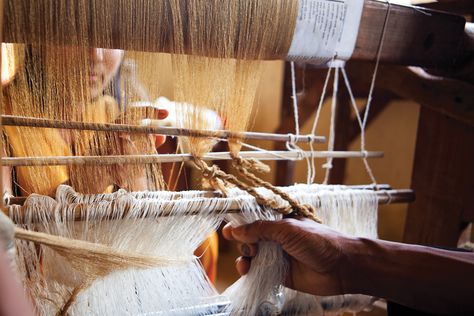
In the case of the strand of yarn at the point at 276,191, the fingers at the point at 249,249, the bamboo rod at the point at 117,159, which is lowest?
the fingers at the point at 249,249

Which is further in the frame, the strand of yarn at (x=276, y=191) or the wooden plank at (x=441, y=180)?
the wooden plank at (x=441, y=180)

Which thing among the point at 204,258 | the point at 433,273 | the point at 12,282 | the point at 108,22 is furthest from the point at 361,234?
the point at 12,282

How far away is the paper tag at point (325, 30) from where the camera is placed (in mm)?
754

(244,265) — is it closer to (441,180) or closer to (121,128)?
(121,128)

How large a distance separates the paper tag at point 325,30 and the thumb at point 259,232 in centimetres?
30

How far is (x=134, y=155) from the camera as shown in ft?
2.42

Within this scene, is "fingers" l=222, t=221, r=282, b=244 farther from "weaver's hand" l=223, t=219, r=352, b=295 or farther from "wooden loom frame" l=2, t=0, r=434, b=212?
"wooden loom frame" l=2, t=0, r=434, b=212

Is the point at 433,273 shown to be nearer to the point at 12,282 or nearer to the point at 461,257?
the point at 461,257

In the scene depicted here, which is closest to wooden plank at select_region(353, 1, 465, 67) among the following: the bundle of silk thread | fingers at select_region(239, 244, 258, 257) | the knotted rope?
the bundle of silk thread

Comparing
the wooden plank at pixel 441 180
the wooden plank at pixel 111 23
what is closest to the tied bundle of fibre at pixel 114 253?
the wooden plank at pixel 111 23

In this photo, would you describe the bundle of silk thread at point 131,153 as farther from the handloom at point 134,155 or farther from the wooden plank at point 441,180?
the wooden plank at point 441,180

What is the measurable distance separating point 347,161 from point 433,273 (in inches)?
67.9

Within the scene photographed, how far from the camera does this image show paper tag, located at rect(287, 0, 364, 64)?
75 centimetres

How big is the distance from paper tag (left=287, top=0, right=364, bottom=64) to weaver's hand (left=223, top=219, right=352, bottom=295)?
0.31 meters
